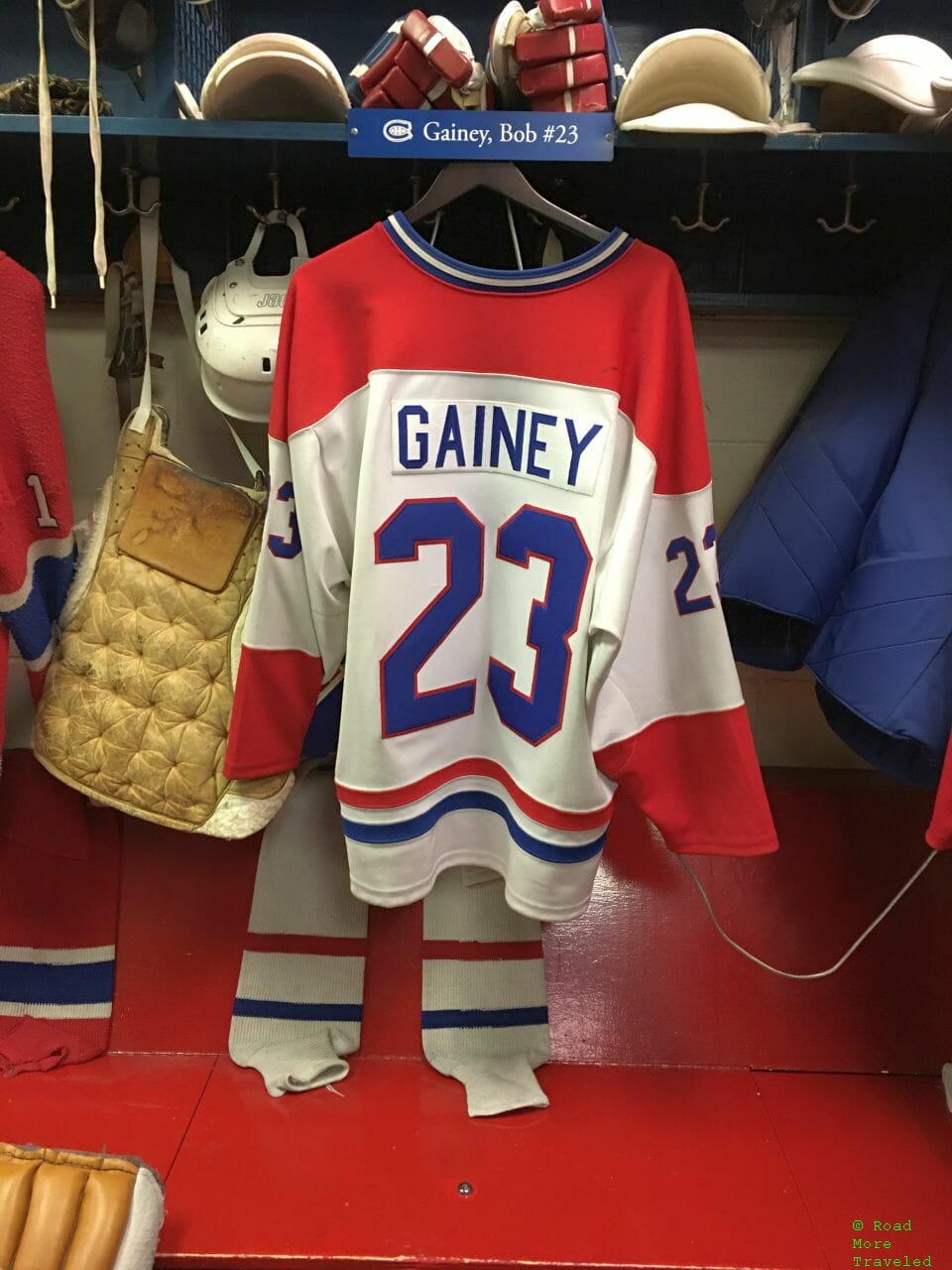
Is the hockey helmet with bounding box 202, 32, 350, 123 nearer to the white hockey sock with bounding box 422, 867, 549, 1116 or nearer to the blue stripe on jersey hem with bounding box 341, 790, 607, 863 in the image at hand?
the blue stripe on jersey hem with bounding box 341, 790, 607, 863

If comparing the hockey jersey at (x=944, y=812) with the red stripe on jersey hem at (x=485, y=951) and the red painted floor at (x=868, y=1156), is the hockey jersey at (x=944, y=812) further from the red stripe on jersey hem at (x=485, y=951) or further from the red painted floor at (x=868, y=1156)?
the red stripe on jersey hem at (x=485, y=951)

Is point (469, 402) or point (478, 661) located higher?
point (469, 402)

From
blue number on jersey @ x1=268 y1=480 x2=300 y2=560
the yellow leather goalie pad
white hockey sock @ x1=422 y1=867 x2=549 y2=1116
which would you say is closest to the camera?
the yellow leather goalie pad

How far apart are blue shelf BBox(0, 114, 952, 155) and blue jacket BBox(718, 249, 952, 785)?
0.61 feet

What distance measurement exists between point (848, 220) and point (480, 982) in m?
1.03

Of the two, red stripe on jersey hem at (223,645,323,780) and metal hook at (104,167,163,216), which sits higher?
metal hook at (104,167,163,216)

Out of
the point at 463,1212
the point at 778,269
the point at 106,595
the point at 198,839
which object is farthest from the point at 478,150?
the point at 463,1212

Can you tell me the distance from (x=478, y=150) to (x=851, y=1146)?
117 centimetres

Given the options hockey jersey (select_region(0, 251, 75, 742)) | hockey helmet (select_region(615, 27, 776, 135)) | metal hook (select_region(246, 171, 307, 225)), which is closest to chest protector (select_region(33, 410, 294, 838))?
hockey jersey (select_region(0, 251, 75, 742))

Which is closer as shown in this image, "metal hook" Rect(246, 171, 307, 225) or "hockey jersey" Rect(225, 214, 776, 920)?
"hockey jersey" Rect(225, 214, 776, 920)

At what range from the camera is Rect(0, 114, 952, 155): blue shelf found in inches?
34.4

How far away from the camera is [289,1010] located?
3.77 ft

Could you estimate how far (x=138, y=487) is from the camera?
41.4 inches

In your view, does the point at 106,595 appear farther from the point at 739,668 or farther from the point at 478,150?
the point at 739,668
